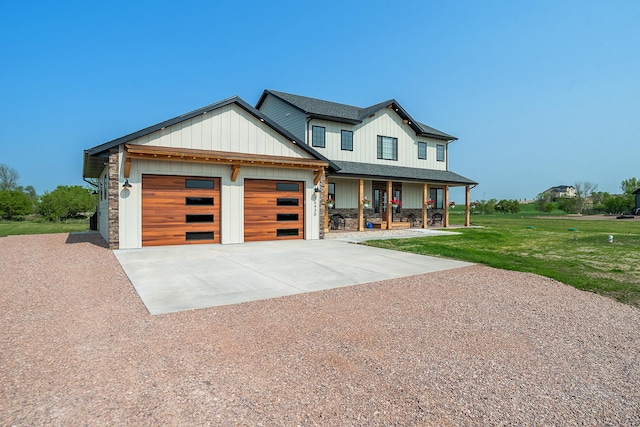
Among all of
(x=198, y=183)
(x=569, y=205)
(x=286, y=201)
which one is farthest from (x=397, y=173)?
(x=569, y=205)

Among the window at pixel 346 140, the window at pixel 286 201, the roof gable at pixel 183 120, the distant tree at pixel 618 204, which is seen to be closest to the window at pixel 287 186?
the window at pixel 286 201

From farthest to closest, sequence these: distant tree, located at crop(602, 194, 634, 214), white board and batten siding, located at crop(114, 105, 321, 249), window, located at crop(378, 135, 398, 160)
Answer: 1. distant tree, located at crop(602, 194, 634, 214)
2. window, located at crop(378, 135, 398, 160)
3. white board and batten siding, located at crop(114, 105, 321, 249)

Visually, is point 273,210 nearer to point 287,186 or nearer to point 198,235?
point 287,186

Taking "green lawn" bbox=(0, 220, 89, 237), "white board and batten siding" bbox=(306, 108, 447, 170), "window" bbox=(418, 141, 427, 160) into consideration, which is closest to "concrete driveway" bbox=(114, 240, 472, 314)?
"white board and batten siding" bbox=(306, 108, 447, 170)

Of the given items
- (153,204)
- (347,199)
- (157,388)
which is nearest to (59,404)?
(157,388)

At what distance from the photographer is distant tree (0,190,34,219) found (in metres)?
27.9

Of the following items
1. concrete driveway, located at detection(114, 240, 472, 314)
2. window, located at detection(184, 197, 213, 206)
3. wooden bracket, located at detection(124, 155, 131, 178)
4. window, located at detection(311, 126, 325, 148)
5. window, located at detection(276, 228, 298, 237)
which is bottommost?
concrete driveway, located at detection(114, 240, 472, 314)

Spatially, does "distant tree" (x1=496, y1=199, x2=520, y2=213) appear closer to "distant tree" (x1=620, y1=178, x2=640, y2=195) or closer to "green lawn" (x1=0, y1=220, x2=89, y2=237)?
"distant tree" (x1=620, y1=178, x2=640, y2=195)

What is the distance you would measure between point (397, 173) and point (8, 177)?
5870 centimetres

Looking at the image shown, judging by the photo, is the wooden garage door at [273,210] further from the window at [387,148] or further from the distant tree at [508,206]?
the distant tree at [508,206]

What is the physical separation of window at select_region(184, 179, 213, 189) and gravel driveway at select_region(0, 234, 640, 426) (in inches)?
263

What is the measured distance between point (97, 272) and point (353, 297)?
5823 millimetres

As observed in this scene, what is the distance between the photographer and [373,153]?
20703 millimetres

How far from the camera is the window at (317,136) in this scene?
60.5 ft
